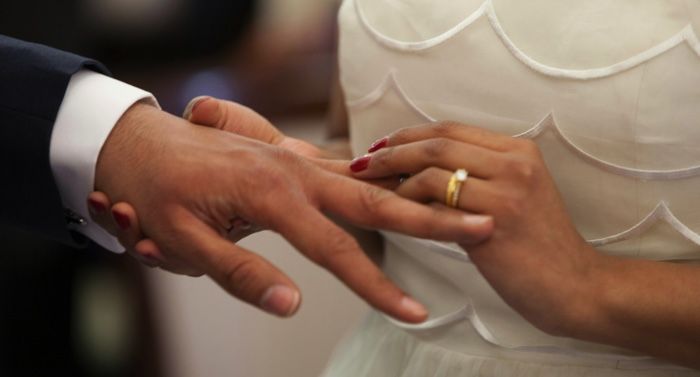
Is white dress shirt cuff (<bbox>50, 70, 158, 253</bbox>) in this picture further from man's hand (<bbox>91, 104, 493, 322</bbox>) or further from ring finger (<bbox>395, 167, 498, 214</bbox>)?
ring finger (<bbox>395, 167, 498, 214</bbox>)

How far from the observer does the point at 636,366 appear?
989 millimetres

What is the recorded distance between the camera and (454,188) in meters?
0.85

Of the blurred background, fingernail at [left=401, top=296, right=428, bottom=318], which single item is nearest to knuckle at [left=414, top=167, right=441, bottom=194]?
fingernail at [left=401, top=296, right=428, bottom=318]

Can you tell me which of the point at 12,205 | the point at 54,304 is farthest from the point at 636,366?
the point at 54,304

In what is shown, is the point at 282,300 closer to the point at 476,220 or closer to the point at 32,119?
the point at 476,220

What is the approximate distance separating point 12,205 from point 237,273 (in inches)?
14.3

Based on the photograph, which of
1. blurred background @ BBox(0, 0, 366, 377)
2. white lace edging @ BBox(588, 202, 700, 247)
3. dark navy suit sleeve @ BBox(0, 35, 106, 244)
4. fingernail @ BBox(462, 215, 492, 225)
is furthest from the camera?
blurred background @ BBox(0, 0, 366, 377)

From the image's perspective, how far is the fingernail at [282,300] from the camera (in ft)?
2.75

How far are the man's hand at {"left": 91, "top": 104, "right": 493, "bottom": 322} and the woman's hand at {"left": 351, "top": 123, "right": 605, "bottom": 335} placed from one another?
0.02 meters

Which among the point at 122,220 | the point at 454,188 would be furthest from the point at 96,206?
the point at 454,188

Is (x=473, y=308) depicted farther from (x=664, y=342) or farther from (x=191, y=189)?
(x=191, y=189)

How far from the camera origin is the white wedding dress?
2.97ft

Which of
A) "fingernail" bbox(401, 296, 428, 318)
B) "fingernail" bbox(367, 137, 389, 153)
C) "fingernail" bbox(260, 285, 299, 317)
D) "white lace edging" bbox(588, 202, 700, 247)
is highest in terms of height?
"fingernail" bbox(367, 137, 389, 153)

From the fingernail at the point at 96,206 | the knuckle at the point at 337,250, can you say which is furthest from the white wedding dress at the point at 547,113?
the fingernail at the point at 96,206
